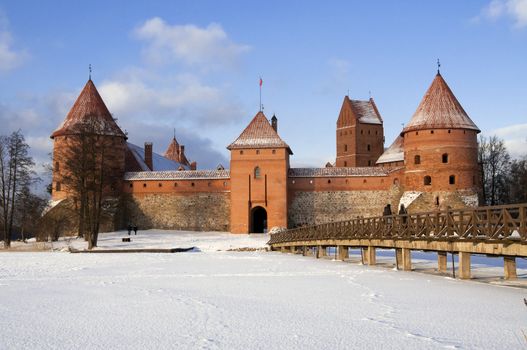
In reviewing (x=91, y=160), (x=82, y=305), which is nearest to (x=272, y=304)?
(x=82, y=305)

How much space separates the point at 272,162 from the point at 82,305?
2898 cm

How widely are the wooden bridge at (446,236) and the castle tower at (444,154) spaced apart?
14.9m

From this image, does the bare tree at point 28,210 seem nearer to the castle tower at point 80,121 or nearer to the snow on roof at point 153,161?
the castle tower at point 80,121

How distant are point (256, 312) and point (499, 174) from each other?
134 feet

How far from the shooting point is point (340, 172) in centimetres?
3750

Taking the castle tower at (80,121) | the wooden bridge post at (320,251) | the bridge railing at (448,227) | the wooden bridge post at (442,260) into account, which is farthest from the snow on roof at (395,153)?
the wooden bridge post at (442,260)

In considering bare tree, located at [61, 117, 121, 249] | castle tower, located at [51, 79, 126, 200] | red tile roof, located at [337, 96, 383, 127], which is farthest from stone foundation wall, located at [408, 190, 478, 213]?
red tile roof, located at [337, 96, 383, 127]

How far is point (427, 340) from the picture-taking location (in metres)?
5.73

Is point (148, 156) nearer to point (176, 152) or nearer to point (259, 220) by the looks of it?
point (259, 220)

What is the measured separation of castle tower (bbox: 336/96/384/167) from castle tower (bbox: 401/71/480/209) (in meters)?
21.7

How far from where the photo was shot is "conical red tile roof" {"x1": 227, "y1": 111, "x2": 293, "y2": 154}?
3681cm

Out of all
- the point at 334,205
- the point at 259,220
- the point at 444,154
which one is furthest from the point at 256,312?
the point at 259,220

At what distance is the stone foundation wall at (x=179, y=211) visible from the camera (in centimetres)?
3781

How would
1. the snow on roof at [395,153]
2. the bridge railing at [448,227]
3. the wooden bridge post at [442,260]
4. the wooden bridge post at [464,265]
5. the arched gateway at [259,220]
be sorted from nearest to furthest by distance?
the bridge railing at [448,227], the wooden bridge post at [464,265], the wooden bridge post at [442,260], the arched gateway at [259,220], the snow on roof at [395,153]
